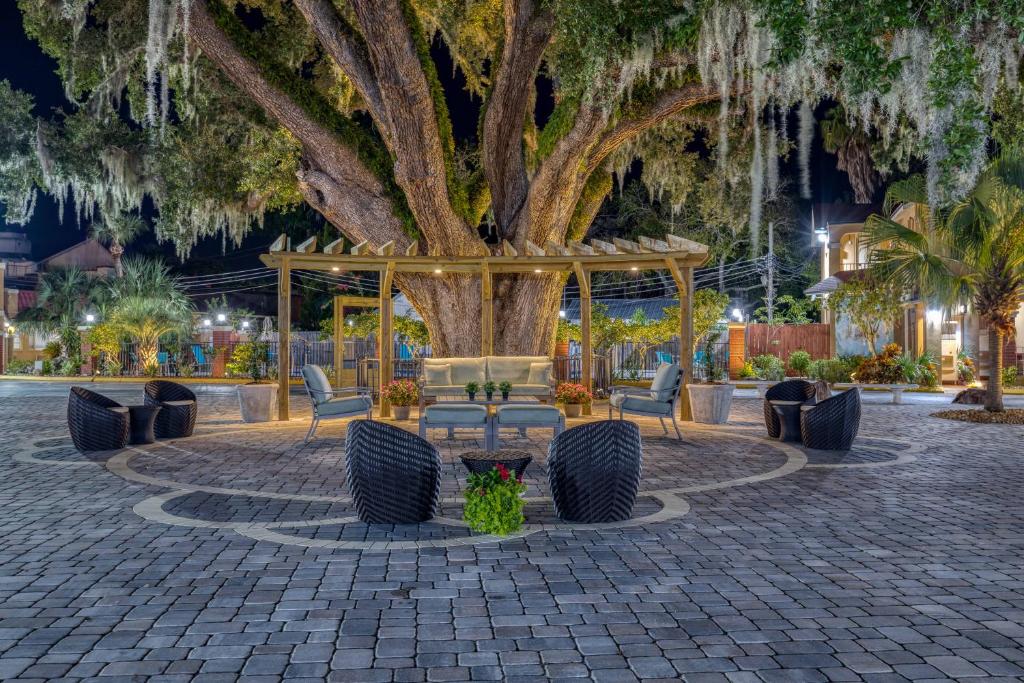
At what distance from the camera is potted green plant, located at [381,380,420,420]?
12344 mm

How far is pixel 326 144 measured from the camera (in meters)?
13.4

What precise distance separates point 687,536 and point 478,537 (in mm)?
1336

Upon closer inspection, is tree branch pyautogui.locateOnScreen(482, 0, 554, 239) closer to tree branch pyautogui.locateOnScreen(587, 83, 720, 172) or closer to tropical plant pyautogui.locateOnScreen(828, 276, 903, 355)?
tree branch pyautogui.locateOnScreen(587, 83, 720, 172)

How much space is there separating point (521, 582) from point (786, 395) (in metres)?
7.02

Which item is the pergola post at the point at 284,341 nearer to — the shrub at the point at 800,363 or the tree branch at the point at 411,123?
the tree branch at the point at 411,123

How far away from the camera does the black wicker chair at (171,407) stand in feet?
33.6

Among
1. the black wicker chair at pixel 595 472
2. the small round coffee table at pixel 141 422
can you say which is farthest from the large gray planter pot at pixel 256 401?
the black wicker chair at pixel 595 472

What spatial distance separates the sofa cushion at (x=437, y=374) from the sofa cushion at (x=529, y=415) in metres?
4.10

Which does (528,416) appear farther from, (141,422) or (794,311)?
(794,311)

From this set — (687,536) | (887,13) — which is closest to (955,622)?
(687,536)

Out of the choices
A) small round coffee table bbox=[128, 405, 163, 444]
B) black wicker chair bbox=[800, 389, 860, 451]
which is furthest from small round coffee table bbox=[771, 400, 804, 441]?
small round coffee table bbox=[128, 405, 163, 444]

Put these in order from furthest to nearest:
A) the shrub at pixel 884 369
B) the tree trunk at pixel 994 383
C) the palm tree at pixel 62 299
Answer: the palm tree at pixel 62 299 < the shrub at pixel 884 369 < the tree trunk at pixel 994 383

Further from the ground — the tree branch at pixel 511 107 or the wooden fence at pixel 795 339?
the tree branch at pixel 511 107

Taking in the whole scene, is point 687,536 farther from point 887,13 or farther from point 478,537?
point 887,13
